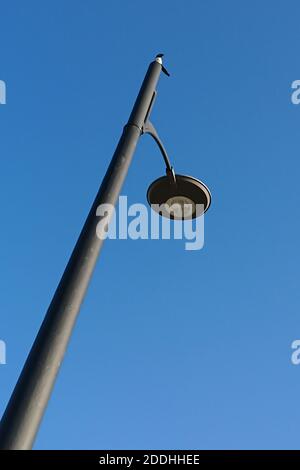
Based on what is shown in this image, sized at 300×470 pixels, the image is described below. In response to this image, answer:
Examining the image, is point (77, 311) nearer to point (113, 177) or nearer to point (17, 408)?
point (17, 408)

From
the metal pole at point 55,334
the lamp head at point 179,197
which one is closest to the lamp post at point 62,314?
the metal pole at point 55,334

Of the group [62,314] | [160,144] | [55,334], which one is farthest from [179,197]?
[55,334]

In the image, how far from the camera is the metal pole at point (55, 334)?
303 cm

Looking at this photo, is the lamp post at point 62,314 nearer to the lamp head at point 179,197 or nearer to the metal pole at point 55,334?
the metal pole at point 55,334

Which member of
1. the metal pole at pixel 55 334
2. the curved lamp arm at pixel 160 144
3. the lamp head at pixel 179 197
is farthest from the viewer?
the lamp head at pixel 179 197

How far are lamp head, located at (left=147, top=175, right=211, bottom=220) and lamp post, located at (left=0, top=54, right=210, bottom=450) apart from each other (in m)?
0.81

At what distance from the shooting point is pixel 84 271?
379cm

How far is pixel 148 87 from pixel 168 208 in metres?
1.43

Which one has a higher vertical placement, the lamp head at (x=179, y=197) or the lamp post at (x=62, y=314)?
the lamp head at (x=179, y=197)

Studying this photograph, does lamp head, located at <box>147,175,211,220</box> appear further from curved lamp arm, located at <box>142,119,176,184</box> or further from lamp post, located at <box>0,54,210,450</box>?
lamp post, located at <box>0,54,210,450</box>

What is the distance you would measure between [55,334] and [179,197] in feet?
9.75

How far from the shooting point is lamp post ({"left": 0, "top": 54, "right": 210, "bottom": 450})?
10.00 ft

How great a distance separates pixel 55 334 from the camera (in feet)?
11.3
